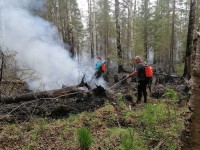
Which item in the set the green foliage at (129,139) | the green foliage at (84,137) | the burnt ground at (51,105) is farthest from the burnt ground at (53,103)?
the green foliage at (84,137)

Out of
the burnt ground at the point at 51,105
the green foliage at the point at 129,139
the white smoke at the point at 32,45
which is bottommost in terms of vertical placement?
the burnt ground at the point at 51,105

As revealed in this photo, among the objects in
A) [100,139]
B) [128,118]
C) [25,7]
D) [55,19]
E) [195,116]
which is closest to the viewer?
[195,116]

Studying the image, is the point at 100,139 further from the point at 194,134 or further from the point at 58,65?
the point at 58,65

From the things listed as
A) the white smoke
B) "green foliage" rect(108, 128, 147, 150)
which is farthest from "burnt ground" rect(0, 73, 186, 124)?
the white smoke

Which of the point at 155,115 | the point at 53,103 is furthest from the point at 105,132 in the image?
the point at 53,103

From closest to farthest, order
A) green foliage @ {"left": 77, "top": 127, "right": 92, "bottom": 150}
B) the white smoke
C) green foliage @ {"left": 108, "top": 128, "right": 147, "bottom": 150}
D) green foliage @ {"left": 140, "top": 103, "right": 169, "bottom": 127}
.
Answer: green foliage @ {"left": 108, "top": 128, "right": 147, "bottom": 150} < green foliage @ {"left": 77, "top": 127, "right": 92, "bottom": 150} < green foliage @ {"left": 140, "top": 103, "right": 169, "bottom": 127} < the white smoke

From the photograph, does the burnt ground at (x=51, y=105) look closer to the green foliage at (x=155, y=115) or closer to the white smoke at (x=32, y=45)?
the green foliage at (x=155, y=115)

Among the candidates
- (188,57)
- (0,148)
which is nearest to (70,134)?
(0,148)

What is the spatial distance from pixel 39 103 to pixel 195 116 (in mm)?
7899

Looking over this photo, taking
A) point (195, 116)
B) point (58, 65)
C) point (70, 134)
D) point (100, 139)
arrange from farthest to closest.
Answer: point (58, 65) → point (70, 134) → point (100, 139) → point (195, 116)

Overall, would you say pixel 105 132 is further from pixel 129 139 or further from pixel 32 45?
pixel 32 45

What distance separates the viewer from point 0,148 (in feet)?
17.1

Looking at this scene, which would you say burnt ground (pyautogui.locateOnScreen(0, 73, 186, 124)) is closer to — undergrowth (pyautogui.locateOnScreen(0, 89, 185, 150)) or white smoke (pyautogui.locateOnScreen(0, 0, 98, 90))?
undergrowth (pyautogui.locateOnScreen(0, 89, 185, 150))

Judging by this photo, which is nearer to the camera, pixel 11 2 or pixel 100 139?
pixel 100 139
